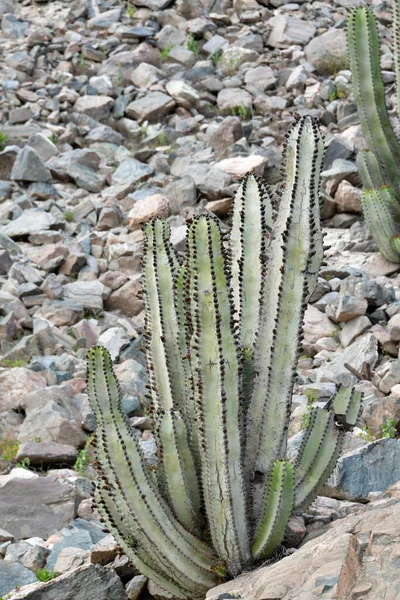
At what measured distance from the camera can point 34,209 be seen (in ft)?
33.6

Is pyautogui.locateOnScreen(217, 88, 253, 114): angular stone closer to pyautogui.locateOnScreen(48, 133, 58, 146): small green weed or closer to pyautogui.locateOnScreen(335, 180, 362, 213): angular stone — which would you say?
pyautogui.locateOnScreen(48, 133, 58, 146): small green weed

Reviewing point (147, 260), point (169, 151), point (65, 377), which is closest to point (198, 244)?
point (147, 260)

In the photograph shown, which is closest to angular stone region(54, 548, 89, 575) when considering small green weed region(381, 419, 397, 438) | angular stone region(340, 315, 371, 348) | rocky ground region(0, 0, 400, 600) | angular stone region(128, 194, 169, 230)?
rocky ground region(0, 0, 400, 600)

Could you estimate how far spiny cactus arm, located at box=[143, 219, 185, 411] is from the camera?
4.50 meters

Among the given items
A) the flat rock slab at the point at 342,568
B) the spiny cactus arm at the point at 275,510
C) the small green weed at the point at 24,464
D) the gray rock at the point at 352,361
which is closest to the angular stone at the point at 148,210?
the gray rock at the point at 352,361

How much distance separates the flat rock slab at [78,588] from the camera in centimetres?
438

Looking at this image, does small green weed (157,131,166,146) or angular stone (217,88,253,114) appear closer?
small green weed (157,131,166,146)

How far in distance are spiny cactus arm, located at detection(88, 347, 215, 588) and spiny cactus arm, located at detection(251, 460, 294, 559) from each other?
0.88 feet

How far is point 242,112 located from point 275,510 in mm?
8339

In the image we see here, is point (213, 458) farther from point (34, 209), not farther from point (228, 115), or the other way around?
point (228, 115)

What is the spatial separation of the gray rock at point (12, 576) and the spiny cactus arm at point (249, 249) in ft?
5.49

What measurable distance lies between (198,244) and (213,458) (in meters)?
0.84

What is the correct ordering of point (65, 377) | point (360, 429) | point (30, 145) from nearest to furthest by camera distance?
point (360, 429) < point (65, 377) < point (30, 145)

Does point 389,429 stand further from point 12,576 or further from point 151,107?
point 151,107
